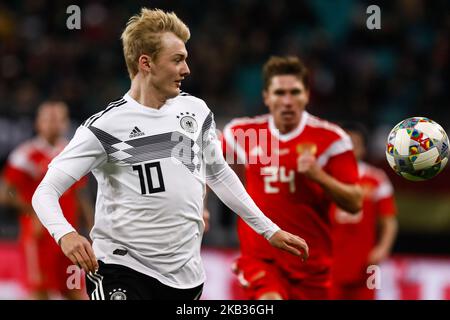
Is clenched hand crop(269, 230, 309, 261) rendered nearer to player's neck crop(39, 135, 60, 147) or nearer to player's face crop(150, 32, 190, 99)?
player's face crop(150, 32, 190, 99)

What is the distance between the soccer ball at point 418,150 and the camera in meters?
5.47

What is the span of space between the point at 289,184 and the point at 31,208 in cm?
364

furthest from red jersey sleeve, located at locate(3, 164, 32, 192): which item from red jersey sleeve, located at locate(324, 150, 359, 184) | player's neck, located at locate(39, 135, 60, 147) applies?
red jersey sleeve, located at locate(324, 150, 359, 184)

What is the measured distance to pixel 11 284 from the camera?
10.4 m

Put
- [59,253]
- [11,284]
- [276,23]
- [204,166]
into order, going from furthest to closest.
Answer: [276,23], [11,284], [59,253], [204,166]

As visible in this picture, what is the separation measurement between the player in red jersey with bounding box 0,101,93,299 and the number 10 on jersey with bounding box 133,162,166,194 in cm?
424

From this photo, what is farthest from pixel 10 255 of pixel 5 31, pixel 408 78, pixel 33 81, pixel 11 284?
pixel 408 78

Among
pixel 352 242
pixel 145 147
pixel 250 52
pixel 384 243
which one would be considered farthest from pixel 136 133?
pixel 250 52

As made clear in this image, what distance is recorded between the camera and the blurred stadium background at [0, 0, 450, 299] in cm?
1033

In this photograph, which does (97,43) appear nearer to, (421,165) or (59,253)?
(59,253)

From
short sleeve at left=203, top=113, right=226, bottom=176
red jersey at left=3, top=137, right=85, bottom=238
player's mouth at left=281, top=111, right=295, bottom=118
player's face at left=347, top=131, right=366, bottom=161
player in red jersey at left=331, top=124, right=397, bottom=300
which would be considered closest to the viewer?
short sleeve at left=203, top=113, right=226, bottom=176

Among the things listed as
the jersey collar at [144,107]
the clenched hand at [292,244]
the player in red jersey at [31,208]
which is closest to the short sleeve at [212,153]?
the jersey collar at [144,107]
